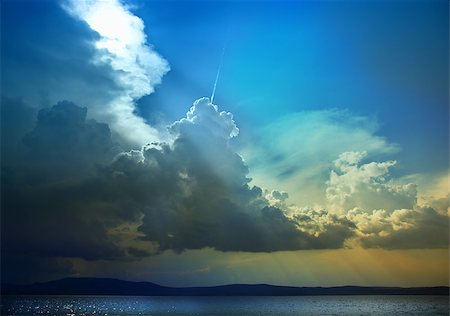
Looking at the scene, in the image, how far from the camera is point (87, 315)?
604ft

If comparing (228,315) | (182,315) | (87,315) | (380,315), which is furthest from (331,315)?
(87,315)

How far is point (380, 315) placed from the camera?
6890 inches

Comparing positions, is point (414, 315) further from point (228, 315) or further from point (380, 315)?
point (228, 315)

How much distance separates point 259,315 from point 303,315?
20.2 metres

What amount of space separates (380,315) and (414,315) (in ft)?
45.6

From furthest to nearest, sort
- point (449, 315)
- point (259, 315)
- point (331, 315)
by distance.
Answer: point (259, 315)
point (331, 315)
point (449, 315)

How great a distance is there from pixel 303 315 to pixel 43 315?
378ft

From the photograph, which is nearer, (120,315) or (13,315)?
(13,315)

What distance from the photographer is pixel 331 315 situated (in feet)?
556

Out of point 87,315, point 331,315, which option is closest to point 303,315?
point 331,315

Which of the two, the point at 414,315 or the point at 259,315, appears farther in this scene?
the point at 259,315

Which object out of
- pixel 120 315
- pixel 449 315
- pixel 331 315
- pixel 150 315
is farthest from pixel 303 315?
pixel 120 315

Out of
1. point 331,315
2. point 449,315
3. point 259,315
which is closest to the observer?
point 449,315

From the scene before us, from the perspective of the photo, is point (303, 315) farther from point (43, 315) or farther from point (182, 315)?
point (43, 315)
